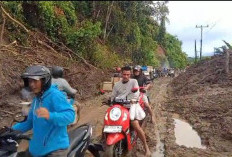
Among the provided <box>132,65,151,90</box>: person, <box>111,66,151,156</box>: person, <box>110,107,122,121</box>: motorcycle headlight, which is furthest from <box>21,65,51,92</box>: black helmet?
<box>132,65,151,90</box>: person

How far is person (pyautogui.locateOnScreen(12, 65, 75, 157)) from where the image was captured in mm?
2977

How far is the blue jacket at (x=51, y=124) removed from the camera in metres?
3.06

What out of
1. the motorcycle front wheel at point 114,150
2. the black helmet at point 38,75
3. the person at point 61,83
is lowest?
the motorcycle front wheel at point 114,150

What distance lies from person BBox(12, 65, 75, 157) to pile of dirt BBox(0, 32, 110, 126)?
5.76 m

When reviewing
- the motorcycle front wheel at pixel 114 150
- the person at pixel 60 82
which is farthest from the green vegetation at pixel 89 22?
the motorcycle front wheel at pixel 114 150

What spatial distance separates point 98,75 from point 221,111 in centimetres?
812

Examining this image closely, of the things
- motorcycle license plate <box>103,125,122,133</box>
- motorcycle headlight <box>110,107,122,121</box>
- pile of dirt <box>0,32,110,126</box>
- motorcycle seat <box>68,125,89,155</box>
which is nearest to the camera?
motorcycle seat <box>68,125,89,155</box>

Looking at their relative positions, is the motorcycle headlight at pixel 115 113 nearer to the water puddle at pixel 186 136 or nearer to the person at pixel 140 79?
the water puddle at pixel 186 136

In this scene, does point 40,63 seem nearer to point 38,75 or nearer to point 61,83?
point 61,83

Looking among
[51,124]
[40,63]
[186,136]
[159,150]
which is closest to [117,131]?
[159,150]

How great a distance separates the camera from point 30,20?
16.4 meters

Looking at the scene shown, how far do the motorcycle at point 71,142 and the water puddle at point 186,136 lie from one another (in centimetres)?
379

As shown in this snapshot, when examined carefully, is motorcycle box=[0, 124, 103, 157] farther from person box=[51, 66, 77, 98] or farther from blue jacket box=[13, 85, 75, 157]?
person box=[51, 66, 77, 98]

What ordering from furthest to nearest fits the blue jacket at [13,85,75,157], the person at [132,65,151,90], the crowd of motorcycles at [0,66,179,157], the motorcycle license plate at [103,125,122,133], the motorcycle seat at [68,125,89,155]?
the person at [132,65,151,90]
the motorcycle license plate at [103,125,122,133]
the crowd of motorcycles at [0,66,179,157]
the motorcycle seat at [68,125,89,155]
the blue jacket at [13,85,75,157]
